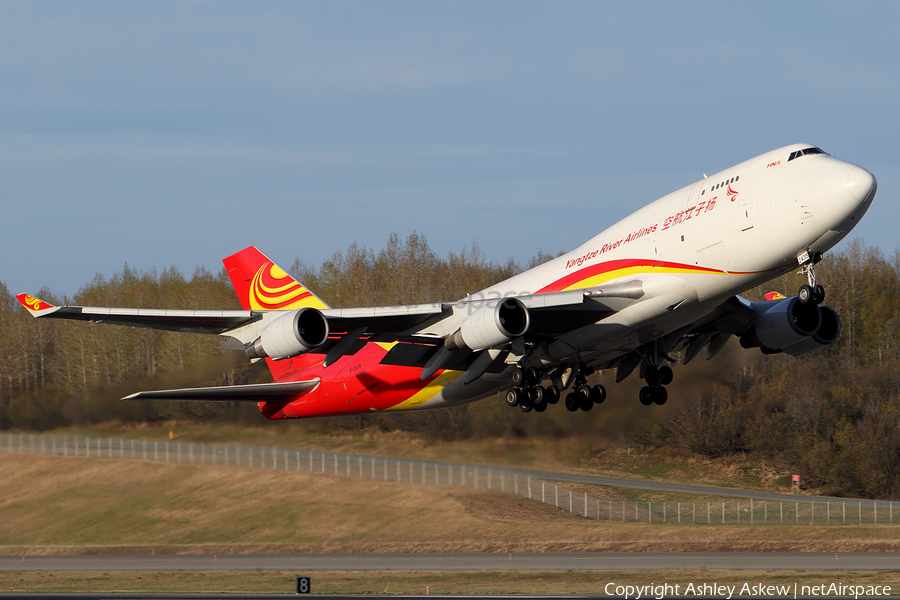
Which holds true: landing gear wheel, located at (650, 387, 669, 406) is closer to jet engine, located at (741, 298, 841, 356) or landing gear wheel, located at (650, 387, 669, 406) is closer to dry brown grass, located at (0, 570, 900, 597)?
jet engine, located at (741, 298, 841, 356)

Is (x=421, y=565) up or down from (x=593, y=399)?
down

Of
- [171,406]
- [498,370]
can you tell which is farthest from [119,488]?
[498,370]

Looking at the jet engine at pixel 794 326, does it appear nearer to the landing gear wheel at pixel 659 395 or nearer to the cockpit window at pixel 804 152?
the landing gear wheel at pixel 659 395

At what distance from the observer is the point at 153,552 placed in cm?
4662

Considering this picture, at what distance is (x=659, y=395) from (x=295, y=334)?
12901 millimetres

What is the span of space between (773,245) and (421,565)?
72.8 feet

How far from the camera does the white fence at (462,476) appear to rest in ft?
132

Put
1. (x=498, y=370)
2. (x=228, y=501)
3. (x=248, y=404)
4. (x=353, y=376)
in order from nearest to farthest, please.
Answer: (x=498, y=370), (x=353, y=376), (x=248, y=404), (x=228, y=501)

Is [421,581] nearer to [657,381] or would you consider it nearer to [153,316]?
[657,381]

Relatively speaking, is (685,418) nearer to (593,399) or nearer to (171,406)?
(593,399)

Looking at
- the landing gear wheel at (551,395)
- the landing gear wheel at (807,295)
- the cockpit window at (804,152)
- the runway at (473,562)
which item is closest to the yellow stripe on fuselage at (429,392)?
the landing gear wheel at (551,395)

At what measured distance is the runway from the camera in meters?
36.2

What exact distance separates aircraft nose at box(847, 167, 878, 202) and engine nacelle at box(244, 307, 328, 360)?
13.8 meters

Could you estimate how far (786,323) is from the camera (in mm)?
30141
